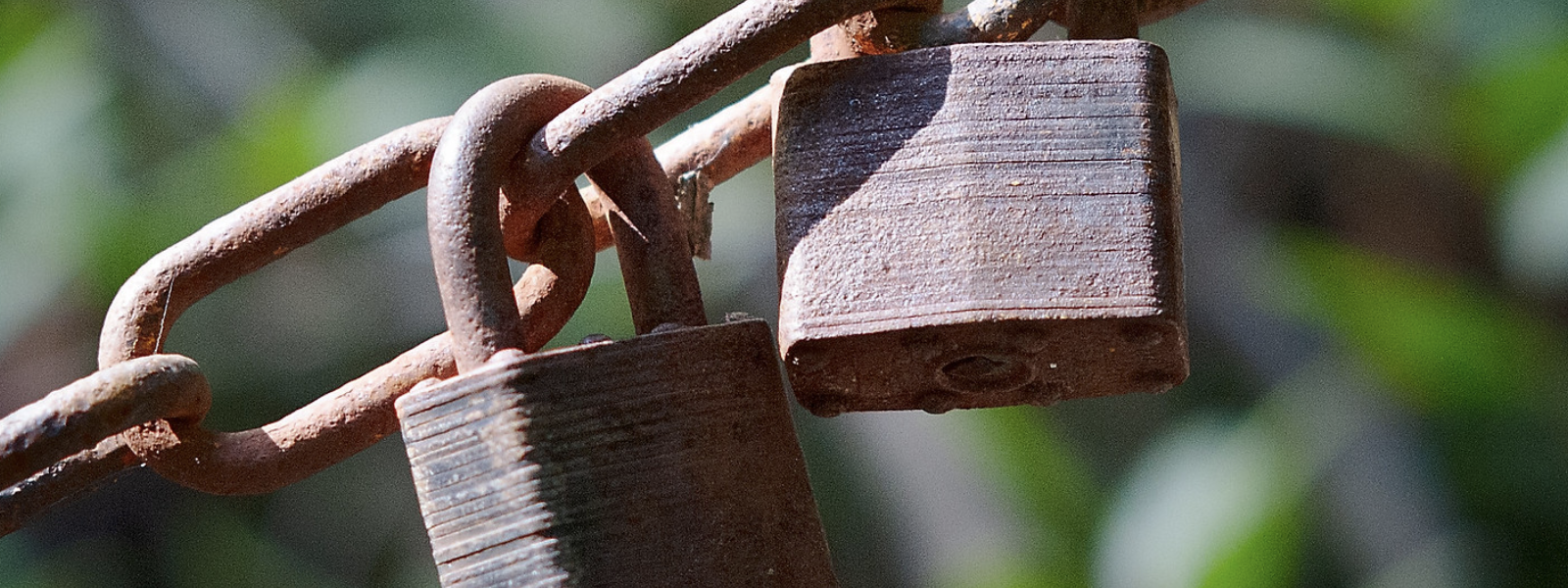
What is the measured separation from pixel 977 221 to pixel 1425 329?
4.79ft

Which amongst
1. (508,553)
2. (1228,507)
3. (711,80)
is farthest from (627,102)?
(1228,507)

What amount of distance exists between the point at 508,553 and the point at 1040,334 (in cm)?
17

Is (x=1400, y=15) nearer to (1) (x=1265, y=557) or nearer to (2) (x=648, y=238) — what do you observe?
(1) (x=1265, y=557)

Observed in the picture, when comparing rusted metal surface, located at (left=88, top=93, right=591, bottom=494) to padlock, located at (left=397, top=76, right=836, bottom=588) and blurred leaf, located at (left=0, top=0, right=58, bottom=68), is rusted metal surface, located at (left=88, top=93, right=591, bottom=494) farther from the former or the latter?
blurred leaf, located at (left=0, top=0, right=58, bottom=68)

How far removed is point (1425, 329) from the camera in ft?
5.45

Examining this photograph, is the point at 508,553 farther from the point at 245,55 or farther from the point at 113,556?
the point at 113,556

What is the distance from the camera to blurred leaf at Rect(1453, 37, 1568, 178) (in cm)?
160

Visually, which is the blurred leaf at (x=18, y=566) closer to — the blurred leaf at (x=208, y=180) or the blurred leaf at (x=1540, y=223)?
the blurred leaf at (x=208, y=180)

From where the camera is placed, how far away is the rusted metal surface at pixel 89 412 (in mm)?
376

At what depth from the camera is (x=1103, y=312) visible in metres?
0.38

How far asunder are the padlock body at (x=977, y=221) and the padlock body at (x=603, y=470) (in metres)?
0.03

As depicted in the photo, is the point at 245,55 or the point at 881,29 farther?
the point at 245,55

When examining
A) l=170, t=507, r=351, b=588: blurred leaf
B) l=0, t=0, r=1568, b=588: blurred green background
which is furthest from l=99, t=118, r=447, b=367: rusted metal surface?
l=170, t=507, r=351, b=588: blurred leaf

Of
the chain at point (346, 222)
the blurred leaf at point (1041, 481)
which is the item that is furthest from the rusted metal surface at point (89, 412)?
the blurred leaf at point (1041, 481)
